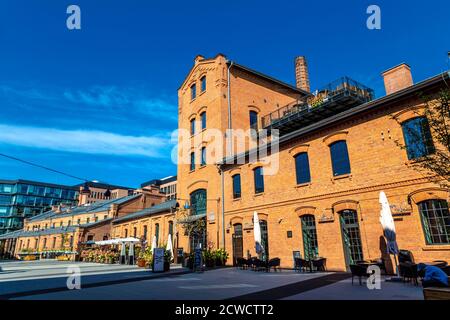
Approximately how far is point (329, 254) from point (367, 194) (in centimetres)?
335

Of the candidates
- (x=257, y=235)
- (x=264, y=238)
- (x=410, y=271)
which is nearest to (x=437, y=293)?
(x=410, y=271)

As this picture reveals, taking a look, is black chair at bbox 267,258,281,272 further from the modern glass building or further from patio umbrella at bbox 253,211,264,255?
the modern glass building

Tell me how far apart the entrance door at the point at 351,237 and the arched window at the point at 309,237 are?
1.55 metres

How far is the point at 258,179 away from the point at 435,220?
31.2ft

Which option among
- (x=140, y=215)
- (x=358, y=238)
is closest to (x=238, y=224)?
(x=358, y=238)

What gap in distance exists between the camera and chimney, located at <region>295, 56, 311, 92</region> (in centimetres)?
2916

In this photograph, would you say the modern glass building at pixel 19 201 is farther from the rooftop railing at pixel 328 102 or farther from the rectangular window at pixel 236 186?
the rooftop railing at pixel 328 102

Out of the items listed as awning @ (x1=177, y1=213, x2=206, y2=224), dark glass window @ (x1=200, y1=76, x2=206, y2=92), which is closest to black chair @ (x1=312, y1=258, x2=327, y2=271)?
awning @ (x1=177, y1=213, x2=206, y2=224)

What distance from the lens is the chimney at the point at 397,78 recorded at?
1433 cm

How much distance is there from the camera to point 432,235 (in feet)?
33.9

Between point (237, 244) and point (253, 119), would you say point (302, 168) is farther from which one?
point (253, 119)

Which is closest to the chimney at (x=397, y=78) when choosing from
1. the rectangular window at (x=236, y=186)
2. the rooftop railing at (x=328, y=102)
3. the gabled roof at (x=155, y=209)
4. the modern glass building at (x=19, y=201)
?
the rooftop railing at (x=328, y=102)

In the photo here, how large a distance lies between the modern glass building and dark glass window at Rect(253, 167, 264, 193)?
7652cm

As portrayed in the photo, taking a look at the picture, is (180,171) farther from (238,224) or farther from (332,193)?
(332,193)
